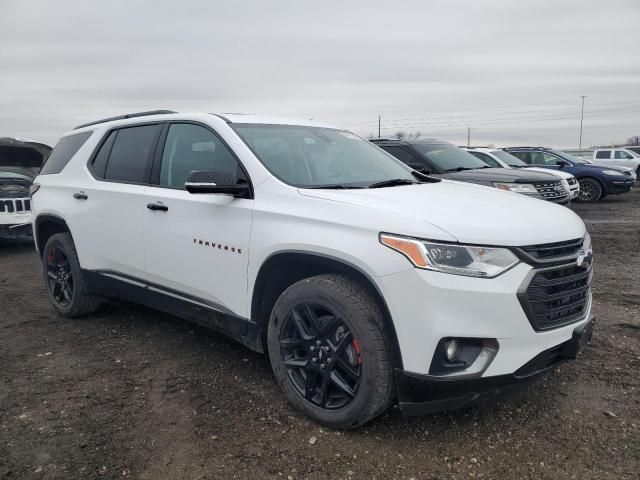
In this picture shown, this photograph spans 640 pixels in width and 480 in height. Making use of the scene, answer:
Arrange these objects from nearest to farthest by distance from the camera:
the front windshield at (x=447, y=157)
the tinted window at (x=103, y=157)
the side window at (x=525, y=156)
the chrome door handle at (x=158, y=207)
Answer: the chrome door handle at (x=158, y=207) → the tinted window at (x=103, y=157) → the front windshield at (x=447, y=157) → the side window at (x=525, y=156)

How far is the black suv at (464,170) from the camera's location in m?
8.41

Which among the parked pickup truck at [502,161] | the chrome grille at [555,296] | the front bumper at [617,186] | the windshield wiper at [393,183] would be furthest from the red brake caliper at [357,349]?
the front bumper at [617,186]

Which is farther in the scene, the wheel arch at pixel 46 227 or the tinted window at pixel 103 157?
the wheel arch at pixel 46 227

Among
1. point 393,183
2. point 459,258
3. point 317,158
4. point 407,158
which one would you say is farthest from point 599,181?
point 459,258

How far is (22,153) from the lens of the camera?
879cm

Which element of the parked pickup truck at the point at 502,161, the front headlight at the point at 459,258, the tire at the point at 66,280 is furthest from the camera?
the parked pickup truck at the point at 502,161

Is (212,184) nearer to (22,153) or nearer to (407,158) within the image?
(407,158)

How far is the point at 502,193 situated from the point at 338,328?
1541 mm

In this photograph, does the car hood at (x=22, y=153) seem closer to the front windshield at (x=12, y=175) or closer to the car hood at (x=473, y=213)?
the front windshield at (x=12, y=175)

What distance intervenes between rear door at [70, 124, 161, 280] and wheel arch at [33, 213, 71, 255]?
38 cm

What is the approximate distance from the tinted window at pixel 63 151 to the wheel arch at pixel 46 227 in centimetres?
45

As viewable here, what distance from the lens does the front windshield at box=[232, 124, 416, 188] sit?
3.52 meters

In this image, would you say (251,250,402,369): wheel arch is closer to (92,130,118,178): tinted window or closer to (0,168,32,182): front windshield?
(92,130,118,178): tinted window

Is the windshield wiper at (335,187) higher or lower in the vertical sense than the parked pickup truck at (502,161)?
higher
